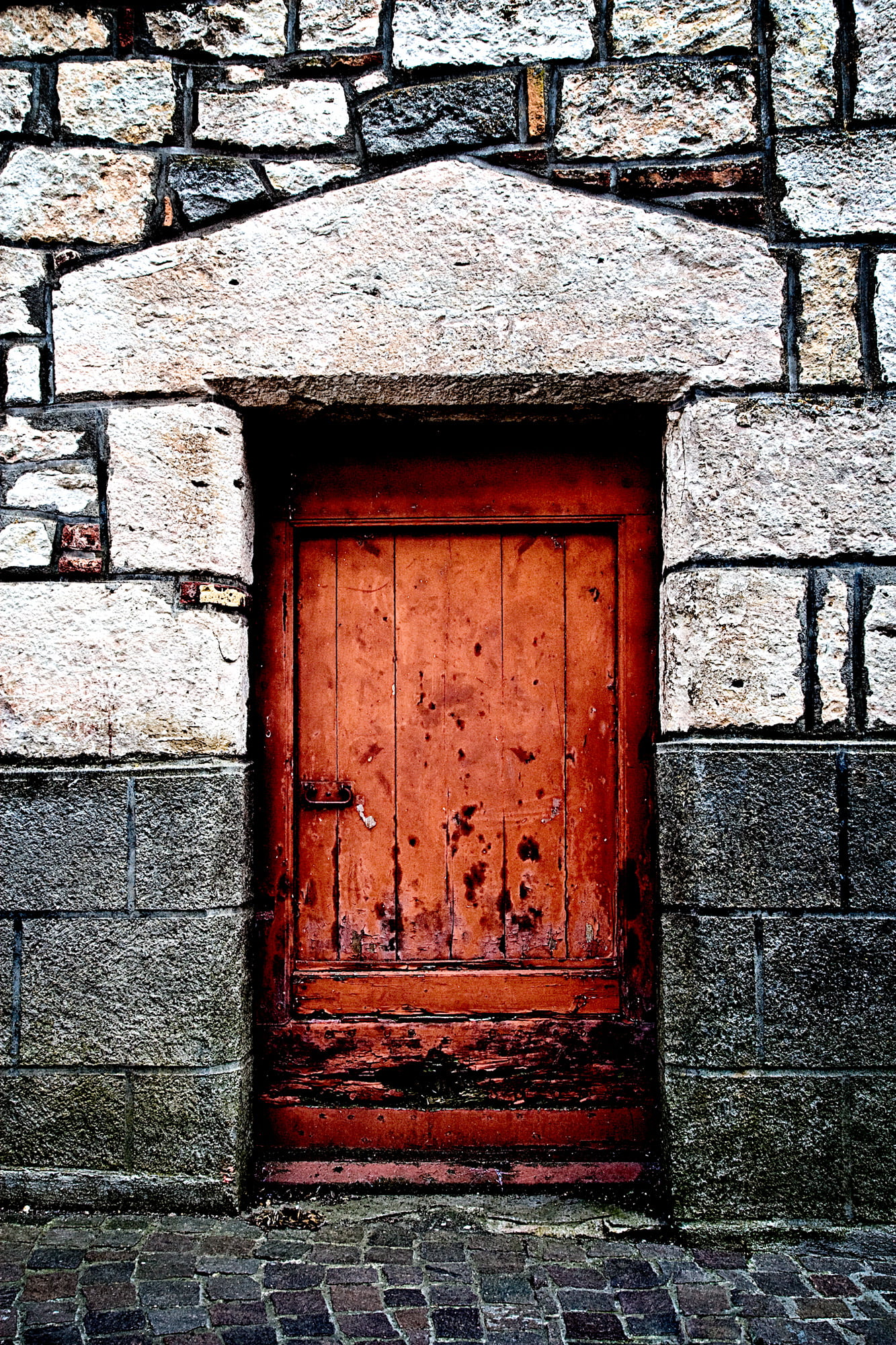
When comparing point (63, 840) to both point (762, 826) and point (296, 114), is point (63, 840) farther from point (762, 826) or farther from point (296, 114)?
point (296, 114)

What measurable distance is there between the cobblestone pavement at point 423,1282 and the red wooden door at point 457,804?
1.04 feet

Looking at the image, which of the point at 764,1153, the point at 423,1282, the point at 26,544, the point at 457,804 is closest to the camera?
the point at 423,1282

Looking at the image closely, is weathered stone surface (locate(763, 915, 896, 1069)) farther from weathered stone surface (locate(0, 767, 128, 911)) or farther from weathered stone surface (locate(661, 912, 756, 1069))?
weathered stone surface (locate(0, 767, 128, 911))

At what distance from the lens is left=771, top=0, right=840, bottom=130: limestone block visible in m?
2.41

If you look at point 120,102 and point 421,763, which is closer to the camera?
point 120,102

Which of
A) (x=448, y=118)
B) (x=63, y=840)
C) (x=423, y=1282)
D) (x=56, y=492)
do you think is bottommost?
(x=423, y=1282)

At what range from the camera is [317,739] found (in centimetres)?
268

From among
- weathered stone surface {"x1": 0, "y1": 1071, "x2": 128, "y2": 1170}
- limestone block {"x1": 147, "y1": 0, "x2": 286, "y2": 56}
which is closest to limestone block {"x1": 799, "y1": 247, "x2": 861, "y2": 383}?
limestone block {"x1": 147, "y1": 0, "x2": 286, "y2": 56}

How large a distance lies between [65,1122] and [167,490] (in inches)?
66.5

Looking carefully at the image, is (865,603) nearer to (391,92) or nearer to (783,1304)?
(783,1304)

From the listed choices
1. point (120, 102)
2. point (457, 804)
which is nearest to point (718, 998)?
point (457, 804)

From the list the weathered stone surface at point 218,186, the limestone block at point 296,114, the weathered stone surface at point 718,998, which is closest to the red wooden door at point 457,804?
the weathered stone surface at point 718,998

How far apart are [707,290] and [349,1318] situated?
8.53 feet

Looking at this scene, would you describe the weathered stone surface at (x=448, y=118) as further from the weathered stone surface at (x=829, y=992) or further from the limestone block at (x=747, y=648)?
the weathered stone surface at (x=829, y=992)
